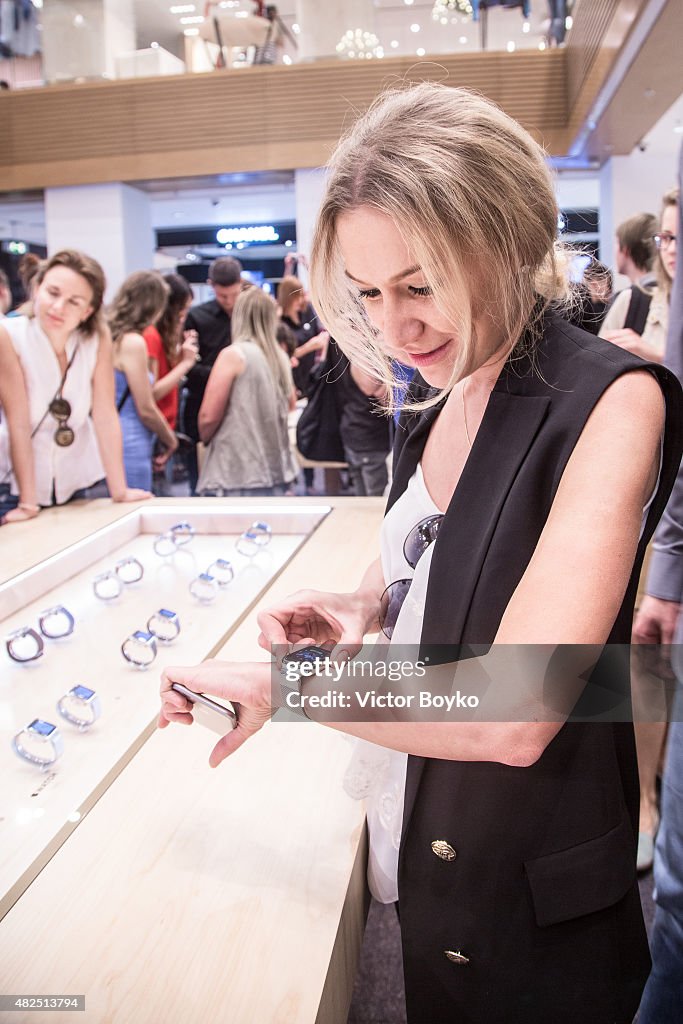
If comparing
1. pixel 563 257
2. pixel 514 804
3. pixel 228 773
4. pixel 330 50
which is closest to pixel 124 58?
pixel 330 50

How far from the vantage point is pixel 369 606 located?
→ 0.73 metres

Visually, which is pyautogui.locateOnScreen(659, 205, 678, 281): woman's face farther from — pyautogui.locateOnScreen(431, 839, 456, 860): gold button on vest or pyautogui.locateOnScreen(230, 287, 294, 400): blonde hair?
pyautogui.locateOnScreen(431, 839, 456, 860): gold button on vest

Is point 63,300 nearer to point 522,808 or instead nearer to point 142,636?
point 142,636

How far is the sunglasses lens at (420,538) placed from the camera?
2.17 ft

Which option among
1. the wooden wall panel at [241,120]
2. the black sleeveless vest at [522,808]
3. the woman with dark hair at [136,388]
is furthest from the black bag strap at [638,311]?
the wooden wall panel at [241,120]

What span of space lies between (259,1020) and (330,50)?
2801mm

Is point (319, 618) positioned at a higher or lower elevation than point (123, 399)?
lower

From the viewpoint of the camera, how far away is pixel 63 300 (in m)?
1.61

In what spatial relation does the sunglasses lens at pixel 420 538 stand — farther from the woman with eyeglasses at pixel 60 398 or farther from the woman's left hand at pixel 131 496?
the woman's left hand at pixel 131 496

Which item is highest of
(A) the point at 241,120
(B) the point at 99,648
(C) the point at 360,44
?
(A) the point at 241,120

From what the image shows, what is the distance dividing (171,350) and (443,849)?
265 cm

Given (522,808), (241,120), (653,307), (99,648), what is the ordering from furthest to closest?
(241,120) → (653,307) → (99,648) → (522,808)

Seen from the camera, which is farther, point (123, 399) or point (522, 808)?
point (123, 399)

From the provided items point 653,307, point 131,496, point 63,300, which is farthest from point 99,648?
point 653,307
